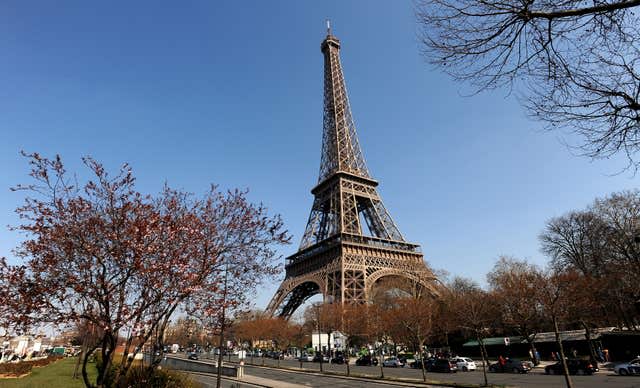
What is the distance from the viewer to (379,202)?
231 ft

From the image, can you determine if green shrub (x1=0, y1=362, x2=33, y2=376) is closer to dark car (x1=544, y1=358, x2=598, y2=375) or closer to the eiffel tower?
the eiffel tower

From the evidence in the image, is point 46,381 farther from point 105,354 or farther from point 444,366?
point 444,366

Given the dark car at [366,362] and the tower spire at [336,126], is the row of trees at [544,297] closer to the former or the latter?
the dark car at [366,362]

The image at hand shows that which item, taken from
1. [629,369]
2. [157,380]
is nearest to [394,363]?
[629,369]

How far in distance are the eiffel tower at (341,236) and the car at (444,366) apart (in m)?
10.4

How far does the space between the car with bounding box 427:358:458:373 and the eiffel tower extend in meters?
10.4

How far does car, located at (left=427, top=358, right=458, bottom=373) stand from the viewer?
34656mm

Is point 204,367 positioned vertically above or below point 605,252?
below

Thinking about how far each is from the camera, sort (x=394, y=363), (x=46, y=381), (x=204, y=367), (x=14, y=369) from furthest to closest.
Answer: (x=394, y=363), (x=204, y=367), (x=14, y=369), (x=46, y=381)

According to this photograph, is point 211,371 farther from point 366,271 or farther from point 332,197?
point 332,197

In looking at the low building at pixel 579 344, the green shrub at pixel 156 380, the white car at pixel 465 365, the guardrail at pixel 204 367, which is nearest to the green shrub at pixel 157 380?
the green shrub at pixel 156 380

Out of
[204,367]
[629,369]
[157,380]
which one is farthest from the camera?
[204,367]

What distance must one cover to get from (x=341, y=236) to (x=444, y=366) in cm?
2634

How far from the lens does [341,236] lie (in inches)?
2274
